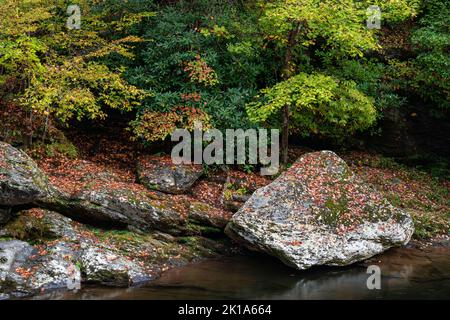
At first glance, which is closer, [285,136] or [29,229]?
[29,229]

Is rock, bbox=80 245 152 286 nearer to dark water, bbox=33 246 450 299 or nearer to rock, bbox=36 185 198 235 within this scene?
dark water, bbox=33 246 450 299

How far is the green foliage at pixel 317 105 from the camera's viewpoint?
12938mm

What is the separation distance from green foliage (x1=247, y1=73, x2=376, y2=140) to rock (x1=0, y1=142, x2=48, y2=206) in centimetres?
603

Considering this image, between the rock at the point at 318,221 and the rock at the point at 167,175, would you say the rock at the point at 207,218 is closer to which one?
the rock at the point at 318,221

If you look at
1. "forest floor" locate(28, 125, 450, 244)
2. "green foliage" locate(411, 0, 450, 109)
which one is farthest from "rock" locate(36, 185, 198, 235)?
"green foliage" locate(411, 0, 450, 109)

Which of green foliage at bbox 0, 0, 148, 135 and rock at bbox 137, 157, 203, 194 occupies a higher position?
green foliage at bbox 0, 0, 148, 135

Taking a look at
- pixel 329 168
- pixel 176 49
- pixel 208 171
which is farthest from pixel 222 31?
pixel 329 168

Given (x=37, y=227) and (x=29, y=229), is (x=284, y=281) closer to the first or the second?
(x=37, y=227)

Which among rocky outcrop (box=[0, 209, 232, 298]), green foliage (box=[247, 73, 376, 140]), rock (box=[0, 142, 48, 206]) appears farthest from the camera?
green foliage (box=[247, 73, 376, 140])

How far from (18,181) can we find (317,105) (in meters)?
9.31

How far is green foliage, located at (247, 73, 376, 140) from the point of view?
1294cm

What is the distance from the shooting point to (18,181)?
9.66 meters

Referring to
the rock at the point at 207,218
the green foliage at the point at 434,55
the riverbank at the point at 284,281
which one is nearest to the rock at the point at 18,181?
the riverbank at the point at 284,281

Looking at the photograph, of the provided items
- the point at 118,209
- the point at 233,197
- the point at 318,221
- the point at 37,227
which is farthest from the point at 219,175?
the point at 37,227
